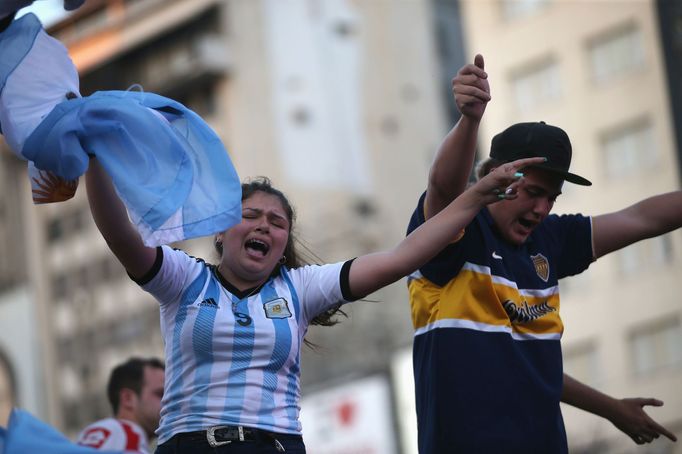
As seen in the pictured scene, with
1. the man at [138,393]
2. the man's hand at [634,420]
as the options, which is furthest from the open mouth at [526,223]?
the man at [138,393]

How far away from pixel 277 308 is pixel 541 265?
1174mm

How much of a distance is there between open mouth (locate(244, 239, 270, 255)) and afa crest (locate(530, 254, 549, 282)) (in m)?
1.14

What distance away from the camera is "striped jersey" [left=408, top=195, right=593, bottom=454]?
539 cm

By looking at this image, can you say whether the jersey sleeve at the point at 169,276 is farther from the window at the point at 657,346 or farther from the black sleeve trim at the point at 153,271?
the window at the point at 657,346

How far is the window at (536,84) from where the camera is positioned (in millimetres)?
38969

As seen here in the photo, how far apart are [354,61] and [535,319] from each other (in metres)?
44.3

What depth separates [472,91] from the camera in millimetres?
5055

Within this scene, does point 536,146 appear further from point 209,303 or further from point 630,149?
point 630,149

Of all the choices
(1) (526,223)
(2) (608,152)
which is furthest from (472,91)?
(2) (608,152)

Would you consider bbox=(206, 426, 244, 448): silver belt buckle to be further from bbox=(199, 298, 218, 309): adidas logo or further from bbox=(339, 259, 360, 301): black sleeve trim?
bbox=(339, 259, 360, 301): black sleeve trim

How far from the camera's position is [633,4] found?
3803cm

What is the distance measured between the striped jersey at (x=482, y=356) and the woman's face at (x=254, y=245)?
554 mm

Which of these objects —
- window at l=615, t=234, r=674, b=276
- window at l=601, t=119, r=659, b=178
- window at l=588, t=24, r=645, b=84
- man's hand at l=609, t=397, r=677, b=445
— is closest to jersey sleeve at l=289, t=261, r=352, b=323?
man's hand at l=609, t=397, r=677, b=445

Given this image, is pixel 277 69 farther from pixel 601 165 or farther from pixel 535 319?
pixel 535 319
